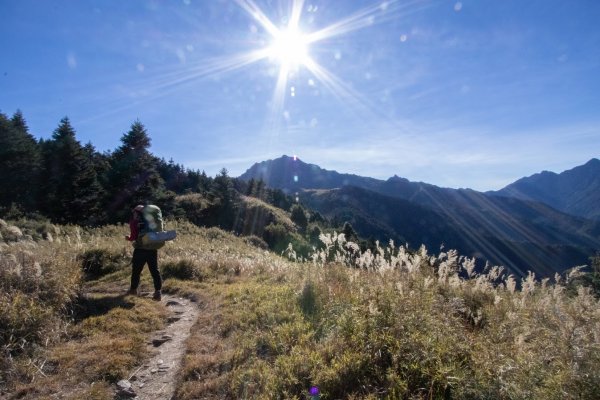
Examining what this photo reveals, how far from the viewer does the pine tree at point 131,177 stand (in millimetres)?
33594

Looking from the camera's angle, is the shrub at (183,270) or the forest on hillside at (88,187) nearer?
the shrub at (183,270)

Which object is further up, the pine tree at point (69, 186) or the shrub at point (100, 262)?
the pine tree at point (69, 186)

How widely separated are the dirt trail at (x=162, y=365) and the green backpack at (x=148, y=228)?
66.1 inches

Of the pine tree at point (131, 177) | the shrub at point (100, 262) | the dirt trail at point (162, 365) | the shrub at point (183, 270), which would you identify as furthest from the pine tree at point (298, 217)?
the dirt trail at point (162, 365)

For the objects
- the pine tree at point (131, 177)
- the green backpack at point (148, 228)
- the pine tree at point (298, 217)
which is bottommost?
the pine tree at point (298, 217)

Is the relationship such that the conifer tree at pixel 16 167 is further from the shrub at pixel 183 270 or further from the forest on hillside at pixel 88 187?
the shrub at pixel 183 270

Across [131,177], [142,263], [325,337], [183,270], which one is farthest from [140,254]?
[131,177]

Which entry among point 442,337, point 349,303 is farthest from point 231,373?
point 442,337

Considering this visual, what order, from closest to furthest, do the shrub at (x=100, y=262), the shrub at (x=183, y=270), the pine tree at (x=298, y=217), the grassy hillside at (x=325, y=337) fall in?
the grassy hillside at (x=325, y=337) < the shrub at (x=183, y=270) < the shrub at (x=100, y=262) < the pine tree at (x=298, y=217)

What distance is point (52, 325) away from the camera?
18.7ft

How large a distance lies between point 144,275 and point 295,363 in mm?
7659

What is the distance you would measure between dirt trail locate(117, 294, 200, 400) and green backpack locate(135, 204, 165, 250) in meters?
1.68

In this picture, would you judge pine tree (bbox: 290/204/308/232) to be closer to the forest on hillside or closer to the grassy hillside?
the forest on hillside

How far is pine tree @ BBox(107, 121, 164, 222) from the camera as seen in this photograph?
33.6 m
